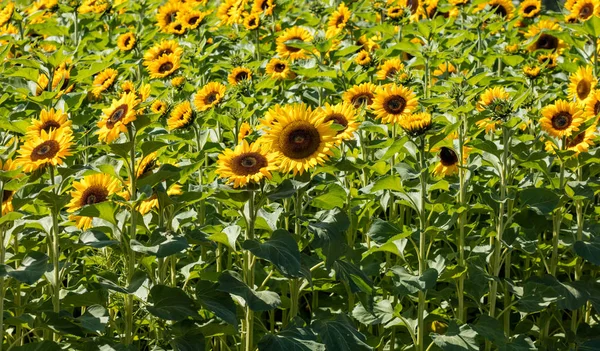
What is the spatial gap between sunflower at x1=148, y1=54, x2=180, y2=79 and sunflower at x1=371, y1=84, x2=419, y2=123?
1311 millimetres

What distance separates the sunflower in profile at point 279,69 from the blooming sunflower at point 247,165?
177 centimetres

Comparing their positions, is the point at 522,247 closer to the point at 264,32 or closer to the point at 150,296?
the point at 150,296

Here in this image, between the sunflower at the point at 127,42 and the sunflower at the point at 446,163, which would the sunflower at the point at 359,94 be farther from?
the sunflower at the point at 127,42

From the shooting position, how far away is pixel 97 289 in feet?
10.8

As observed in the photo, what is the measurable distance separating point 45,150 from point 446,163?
1576mm

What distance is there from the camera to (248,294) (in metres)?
2.87

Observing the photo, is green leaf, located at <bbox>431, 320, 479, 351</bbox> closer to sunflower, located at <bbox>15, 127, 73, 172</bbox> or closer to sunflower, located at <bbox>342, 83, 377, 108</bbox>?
sunflower, located at <bbox>342, 83, 377, 108</bbox>

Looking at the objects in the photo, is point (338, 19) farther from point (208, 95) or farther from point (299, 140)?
point (299, 140)

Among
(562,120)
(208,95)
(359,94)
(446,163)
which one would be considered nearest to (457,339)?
(446,163)

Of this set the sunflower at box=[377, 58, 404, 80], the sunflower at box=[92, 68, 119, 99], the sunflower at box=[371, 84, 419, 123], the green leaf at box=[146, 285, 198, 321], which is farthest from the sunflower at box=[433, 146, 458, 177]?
the sunflower at box=[92, 68, 119, 99]

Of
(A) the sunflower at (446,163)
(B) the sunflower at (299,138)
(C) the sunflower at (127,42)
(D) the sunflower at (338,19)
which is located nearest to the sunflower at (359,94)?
(A) the sunflower at (446,163)

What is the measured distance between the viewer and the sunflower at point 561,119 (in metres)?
3.54

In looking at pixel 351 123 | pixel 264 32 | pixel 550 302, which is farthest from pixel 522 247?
pixel 264 32

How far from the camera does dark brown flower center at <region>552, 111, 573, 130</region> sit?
3.56 metres
